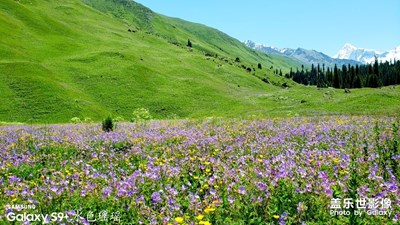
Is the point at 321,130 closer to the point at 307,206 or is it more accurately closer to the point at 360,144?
the point at 360,144

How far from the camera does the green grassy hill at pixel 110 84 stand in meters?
59.8

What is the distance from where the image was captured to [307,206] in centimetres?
556

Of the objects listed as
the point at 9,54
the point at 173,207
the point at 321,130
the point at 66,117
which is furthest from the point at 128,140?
the point at 9,54

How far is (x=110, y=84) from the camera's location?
79.8 metres

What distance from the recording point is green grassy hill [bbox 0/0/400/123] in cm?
5981

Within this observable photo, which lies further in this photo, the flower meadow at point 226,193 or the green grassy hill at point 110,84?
the green grassy hill at point 110,84

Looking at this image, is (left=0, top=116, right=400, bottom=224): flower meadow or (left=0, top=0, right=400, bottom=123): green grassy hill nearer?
(left=0, top=116, right=400, bottom=224): flower meadow

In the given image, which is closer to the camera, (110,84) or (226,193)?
(226,193)

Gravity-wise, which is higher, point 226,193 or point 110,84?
point 226,193

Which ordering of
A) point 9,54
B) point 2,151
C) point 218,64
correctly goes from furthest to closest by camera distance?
point 218,64
point 9,54
point 2,151

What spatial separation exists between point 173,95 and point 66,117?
25.5 meters

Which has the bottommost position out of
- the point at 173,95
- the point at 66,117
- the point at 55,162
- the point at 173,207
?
the point at 66,117

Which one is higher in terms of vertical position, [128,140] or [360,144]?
[360,144]

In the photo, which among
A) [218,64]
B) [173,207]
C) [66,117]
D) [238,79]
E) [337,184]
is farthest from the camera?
[218,64]
